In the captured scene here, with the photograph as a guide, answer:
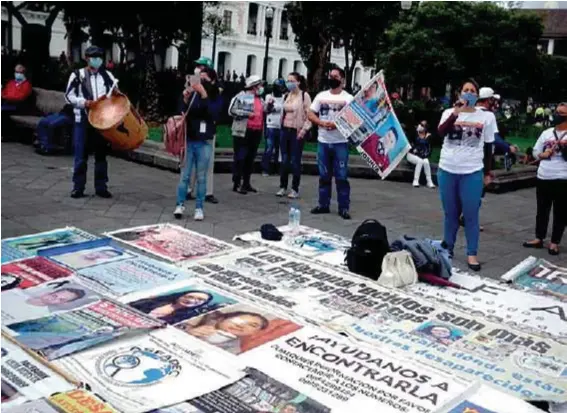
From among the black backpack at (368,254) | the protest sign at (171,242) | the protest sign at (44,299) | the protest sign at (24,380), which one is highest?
the black backpack at (368,254)

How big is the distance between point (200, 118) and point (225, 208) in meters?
1.25

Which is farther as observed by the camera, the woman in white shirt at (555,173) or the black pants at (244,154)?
the black pants at (244,154)

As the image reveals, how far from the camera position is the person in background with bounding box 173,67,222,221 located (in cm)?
627

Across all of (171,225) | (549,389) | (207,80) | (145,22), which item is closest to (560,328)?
(549,389)

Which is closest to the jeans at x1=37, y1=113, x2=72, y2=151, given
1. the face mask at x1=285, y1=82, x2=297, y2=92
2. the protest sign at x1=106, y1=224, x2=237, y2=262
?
the face mask at x1=285, y1=82, x2=297, y2=92

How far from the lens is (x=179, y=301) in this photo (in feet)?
13.0

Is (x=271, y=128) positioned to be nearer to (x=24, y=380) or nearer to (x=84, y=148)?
(x=84, y=148)

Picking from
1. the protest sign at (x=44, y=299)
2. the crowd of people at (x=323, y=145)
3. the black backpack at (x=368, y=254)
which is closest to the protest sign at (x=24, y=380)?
the protest sign at (x=44, y=299)

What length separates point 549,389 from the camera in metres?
3.17

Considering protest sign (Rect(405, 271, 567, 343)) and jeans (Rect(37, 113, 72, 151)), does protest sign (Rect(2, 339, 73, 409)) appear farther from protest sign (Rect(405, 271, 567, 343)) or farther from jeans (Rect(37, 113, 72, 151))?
jeans (Rect(37, 113, 72, 151))

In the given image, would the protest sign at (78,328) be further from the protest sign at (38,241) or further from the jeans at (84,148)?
the jeans at (84,148)

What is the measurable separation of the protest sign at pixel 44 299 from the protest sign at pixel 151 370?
600mm

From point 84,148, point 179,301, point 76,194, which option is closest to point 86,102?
point 84,148

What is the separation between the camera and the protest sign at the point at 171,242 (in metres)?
5.06
